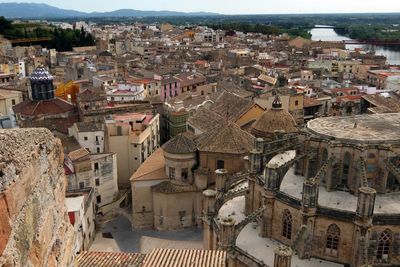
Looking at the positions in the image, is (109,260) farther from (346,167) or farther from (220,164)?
(220,164)

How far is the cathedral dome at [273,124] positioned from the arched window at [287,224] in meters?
14.1

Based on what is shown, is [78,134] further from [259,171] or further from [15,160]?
[15,160]

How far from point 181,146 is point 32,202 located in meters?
31.2

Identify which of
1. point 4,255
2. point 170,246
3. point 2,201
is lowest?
point 170,246

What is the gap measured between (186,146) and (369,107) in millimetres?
32201

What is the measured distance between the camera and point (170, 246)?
117 feet

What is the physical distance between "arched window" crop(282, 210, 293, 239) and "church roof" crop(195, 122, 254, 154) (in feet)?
35.9

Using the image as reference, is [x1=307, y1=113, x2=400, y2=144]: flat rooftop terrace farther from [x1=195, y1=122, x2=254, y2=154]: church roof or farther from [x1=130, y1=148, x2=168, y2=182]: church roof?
[x1=130, y1=148, x2=168, y2=182]: church roof

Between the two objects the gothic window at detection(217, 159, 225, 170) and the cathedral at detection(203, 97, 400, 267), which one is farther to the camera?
the gothic window at detection(217, 159, 225, 170)

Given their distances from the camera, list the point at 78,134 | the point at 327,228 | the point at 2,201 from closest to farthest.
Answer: the point at 2,201 → the point at 327,228 → the point at 78,134

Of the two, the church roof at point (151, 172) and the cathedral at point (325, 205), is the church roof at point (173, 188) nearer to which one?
the church roof at point (151, 172)

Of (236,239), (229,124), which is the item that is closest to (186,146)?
(229,124)

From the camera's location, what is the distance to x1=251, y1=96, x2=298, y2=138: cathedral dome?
40.2m

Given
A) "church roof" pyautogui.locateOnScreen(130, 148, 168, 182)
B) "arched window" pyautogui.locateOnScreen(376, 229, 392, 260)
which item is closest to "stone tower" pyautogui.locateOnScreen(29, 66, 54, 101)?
"church roof" pyautogui.locateOnScreen(130, 148, 168, 182)
